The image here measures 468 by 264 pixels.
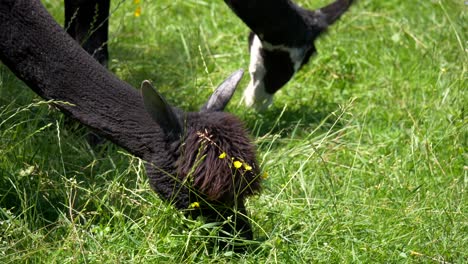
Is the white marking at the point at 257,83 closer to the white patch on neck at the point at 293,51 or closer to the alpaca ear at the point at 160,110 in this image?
the white patch on neck at the point at 293,51

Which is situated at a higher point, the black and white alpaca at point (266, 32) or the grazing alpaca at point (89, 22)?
the grazing alpaca at point (89, 22)

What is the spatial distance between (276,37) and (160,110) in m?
2.07

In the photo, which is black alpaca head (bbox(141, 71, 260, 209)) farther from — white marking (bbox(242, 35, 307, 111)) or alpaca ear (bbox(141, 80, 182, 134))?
white marking (bbox(242, 35, 307, 111))

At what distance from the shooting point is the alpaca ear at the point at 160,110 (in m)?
4.37

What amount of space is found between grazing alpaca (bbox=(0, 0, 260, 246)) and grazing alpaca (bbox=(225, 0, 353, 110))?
1.51 metres

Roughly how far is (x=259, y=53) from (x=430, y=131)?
1.27 meters

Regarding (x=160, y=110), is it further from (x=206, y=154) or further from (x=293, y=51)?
(x=293, y=51)

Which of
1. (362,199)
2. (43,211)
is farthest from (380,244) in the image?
(43,211)

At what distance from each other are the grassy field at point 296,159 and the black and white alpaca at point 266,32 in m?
0.26

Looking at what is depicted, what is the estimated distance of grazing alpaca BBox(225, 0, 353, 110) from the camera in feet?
20.4

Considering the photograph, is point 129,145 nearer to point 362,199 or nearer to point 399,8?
point 362,199

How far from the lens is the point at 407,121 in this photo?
22.2 ft

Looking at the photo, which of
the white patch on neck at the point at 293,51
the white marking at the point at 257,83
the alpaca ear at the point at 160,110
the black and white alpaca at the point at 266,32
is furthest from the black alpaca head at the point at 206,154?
the white marking at the point at 257,83

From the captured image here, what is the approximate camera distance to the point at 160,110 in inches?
176
